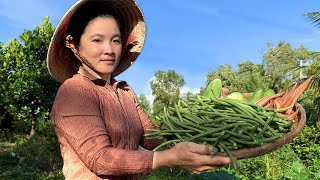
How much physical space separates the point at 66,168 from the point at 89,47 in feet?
1.74

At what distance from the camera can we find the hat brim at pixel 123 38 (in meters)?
2.08

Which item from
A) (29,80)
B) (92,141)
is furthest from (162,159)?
(29,80)

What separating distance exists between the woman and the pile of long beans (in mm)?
117

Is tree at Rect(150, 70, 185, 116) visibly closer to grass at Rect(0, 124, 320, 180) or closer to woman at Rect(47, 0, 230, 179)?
grass at Rect(0, 124, 320, 180)

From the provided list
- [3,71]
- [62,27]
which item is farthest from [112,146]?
[3,71]

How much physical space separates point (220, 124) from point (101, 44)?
2.10ft

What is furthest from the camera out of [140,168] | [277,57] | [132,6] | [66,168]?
[277,57]

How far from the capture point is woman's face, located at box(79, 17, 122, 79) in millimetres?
1948

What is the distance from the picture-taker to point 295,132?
220 cm

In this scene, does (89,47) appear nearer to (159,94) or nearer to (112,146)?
(112,146)

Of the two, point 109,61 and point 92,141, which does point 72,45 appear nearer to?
point 109,61

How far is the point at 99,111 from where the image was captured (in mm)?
1889

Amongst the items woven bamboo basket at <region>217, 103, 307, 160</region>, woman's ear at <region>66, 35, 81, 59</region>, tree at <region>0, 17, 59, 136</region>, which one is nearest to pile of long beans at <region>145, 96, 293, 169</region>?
woven bamboo basket at <region>217, 103, 307, 160</region>

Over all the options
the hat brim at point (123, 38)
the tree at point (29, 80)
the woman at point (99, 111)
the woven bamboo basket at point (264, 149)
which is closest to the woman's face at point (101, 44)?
the woman at point (99, 111)
